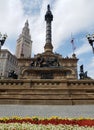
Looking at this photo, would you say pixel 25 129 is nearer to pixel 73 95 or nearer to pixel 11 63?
pixel 73 95

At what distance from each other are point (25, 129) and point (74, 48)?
5510 centimetres

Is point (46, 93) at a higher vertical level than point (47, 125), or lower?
higher

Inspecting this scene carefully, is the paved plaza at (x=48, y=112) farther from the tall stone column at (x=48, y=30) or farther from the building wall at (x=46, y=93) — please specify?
the tall stone column at (x=48, y=30)

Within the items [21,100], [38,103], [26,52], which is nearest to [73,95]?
[38,103]

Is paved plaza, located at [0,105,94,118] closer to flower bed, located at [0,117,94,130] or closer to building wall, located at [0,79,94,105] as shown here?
building wall, located at [0,79,94,105]

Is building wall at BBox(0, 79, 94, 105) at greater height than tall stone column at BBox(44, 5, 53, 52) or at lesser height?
lesser

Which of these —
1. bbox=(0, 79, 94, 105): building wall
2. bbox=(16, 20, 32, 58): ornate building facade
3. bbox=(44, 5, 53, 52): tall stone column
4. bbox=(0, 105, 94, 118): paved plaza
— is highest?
bbox=(16, 20, 32, 58): ornate building facade

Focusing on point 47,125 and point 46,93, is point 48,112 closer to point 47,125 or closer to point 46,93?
point 46,93

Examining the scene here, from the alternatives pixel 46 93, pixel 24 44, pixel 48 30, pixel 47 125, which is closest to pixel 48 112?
pixel 46 93

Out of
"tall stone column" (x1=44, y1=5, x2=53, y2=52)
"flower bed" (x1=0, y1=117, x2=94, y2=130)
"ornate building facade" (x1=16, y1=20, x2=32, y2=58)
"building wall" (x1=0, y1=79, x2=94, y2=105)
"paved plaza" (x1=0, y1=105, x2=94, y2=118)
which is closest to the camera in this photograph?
"flower bed" (x1=0, y1=117, x2=94, y2=130)

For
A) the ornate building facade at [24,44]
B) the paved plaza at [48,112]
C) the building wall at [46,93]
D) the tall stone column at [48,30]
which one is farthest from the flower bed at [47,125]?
the ornate building facade at [24,44]

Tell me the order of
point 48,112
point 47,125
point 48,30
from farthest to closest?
1. point 48,30
2. point 48,112
3. point 47,125

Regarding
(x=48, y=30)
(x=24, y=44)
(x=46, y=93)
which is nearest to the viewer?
(x=46, y=93)

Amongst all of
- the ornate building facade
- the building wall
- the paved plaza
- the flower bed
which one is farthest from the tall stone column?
the ornate building facade
